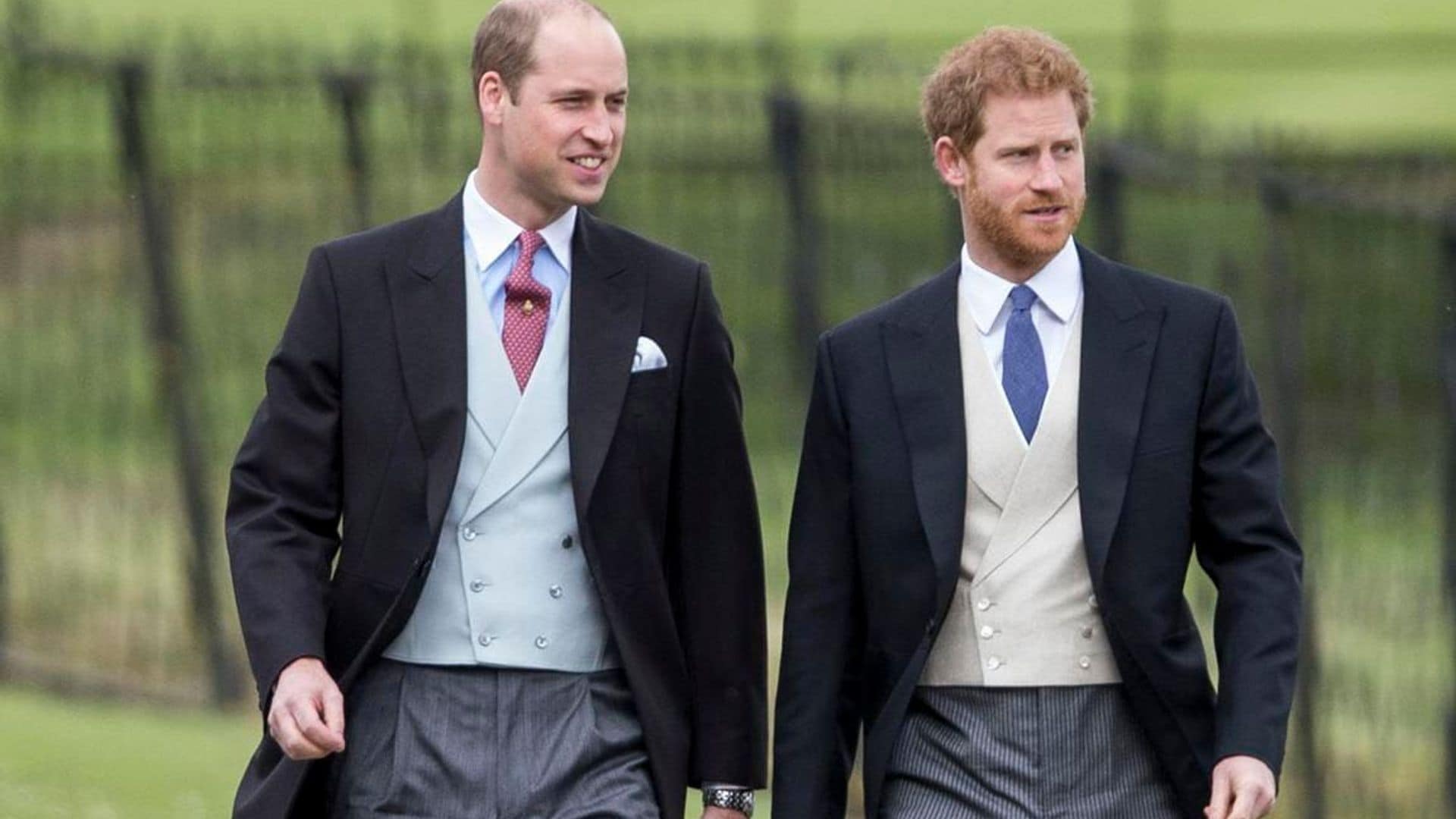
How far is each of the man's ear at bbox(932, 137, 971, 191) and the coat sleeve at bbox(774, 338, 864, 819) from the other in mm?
351

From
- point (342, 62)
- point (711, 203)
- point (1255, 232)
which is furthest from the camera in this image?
point (342, 62)

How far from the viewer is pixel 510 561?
18.6 ft

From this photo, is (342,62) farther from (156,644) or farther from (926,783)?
(926,783)

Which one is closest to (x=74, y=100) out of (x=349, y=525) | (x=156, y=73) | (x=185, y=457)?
(x=156, y=73)

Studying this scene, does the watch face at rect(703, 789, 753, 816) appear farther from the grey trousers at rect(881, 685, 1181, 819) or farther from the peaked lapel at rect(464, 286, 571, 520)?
the peaked lapel at rect(464, 286, 571, 520)

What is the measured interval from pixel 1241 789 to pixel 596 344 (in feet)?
4.27

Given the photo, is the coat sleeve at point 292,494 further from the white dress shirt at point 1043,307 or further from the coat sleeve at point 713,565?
the white dress shirt at point 1043,307

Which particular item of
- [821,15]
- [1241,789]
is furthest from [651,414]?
[821,15]

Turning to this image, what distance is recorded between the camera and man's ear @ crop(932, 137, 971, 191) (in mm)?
5582

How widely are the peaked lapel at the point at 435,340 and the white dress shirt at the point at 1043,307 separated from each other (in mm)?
859

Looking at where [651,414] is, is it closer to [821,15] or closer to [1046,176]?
[1046,176]

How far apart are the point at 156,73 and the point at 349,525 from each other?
784cm

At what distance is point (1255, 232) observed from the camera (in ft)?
39.3

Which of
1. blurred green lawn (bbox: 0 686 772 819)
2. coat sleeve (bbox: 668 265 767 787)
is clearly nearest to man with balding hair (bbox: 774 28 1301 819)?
coat sleeve (bbox: 668 265 767 787)
